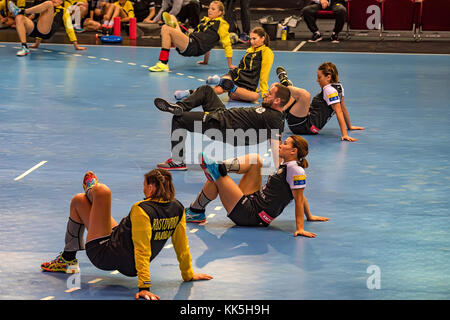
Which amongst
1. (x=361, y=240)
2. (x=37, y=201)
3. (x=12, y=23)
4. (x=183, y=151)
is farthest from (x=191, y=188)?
(x=12, y=23)

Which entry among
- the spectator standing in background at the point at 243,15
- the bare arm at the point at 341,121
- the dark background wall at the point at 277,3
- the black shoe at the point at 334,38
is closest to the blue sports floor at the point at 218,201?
the bare arm at the point at 341,121

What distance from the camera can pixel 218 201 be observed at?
792 cm

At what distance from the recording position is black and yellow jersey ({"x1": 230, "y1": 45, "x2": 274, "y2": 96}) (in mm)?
12633

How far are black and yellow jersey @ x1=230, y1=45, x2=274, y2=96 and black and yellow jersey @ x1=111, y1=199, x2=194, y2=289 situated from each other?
7.05 metres

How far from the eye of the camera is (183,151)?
905 cm

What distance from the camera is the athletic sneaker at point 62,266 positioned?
593 cm

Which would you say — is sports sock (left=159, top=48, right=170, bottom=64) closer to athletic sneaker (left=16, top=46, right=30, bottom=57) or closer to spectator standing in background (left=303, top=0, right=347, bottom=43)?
athletic sneaker (left=16, top=46, right=30, bottom=57)

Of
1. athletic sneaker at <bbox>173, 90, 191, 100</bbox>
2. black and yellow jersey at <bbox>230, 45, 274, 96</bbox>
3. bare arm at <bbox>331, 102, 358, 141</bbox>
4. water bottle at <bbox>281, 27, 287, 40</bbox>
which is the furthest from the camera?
water bottle at <bbox>281, 27, 287, 40</bbox>

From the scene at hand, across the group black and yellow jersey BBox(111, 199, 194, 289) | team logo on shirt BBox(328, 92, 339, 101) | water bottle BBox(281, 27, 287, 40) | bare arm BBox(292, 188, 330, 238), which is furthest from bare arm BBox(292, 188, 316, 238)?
water bottle BBox(281, 27, 287, 40)

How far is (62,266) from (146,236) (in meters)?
0.85

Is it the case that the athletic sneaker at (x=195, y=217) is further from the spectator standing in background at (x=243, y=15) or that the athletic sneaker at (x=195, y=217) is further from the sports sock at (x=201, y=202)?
the spectator standing in background at (x=243, y=15)

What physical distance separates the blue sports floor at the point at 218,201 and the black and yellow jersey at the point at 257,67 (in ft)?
1.72

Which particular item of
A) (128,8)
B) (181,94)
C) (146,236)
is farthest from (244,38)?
(146,236)

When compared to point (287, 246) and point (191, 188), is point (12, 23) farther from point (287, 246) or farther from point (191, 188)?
point (287, 246)
